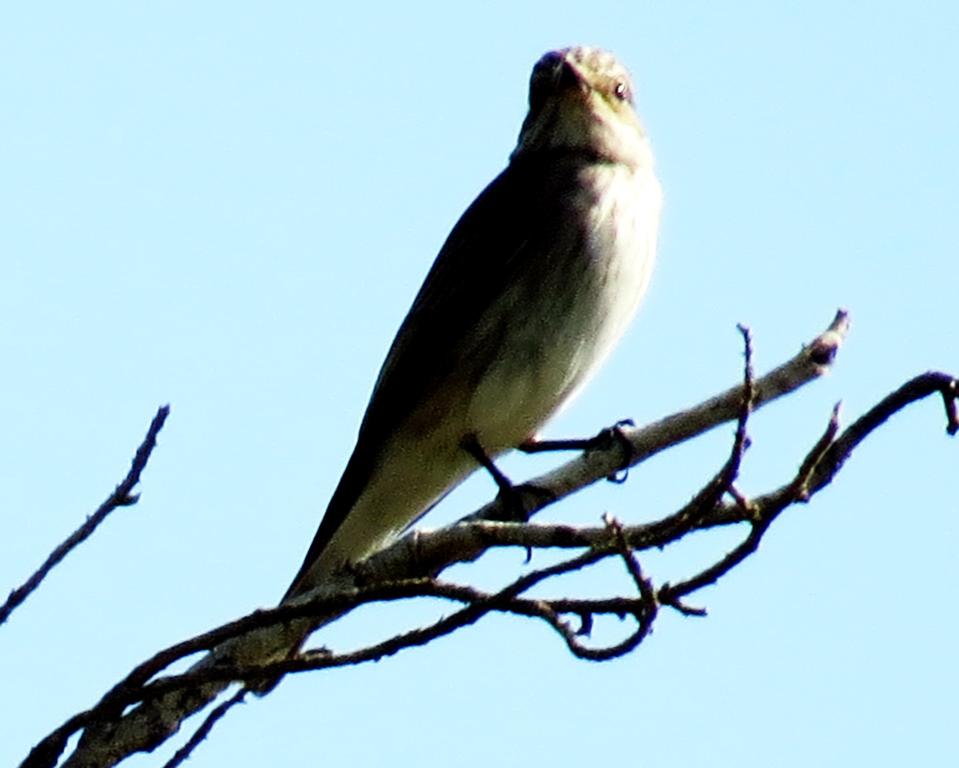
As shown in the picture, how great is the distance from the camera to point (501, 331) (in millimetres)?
6633

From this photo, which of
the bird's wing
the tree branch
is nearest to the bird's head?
the bird's wing

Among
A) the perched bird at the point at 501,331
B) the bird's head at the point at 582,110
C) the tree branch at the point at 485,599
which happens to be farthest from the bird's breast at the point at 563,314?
the tree branch at the point at 485,599

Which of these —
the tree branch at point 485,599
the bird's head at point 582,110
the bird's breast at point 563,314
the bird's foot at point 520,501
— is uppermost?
the bird's head at point 582,110

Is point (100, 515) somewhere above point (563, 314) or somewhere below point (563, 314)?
below

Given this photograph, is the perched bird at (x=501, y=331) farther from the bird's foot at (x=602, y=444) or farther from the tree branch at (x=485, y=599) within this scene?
the tree branch at (x=485, y=599)

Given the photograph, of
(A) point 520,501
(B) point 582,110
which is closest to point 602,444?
(A) point 520,501

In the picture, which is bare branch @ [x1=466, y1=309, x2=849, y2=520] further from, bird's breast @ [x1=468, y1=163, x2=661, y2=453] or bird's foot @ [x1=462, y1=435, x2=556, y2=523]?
bird's breast @ [x1=468, y1=163, x2=661, y2=453]

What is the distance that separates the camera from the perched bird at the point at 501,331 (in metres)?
6.54

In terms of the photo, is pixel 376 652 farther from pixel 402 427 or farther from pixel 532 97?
pixel 532 97

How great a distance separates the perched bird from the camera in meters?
6.54

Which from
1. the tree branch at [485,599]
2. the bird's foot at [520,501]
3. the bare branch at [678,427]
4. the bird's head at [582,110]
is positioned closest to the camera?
the tree branch at [485,599]

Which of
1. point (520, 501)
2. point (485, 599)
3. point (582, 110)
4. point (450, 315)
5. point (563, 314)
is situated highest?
point (582, 110)

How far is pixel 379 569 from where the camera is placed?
16.4 feet

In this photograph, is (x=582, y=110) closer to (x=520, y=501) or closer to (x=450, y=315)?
(x=450, y=315)
